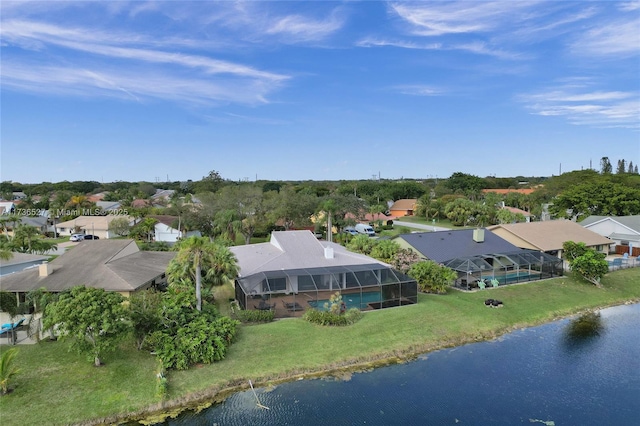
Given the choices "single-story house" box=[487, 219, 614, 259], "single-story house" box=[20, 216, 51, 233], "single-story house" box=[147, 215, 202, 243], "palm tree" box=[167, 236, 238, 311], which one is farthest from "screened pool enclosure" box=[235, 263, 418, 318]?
"single-story house" box=[20, 216, 51, 233]

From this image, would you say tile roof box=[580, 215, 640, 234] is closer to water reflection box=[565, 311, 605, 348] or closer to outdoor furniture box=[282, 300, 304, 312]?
water reflection box=[565, 311, 605, 348]

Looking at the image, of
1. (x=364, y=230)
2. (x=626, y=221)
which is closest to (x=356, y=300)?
(x=364, y=230)

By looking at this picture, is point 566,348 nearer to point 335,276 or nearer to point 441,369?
point 441,369

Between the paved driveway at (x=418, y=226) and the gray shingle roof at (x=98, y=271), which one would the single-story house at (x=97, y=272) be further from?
the paved driveway at (x=418, y=226)

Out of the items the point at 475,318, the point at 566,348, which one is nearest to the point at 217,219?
the point at 475,318

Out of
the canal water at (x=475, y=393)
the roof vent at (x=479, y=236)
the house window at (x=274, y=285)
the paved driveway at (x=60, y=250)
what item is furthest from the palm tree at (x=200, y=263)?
the paved driveway at (x=60, y=250)

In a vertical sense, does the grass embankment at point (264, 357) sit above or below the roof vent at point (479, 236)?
below
